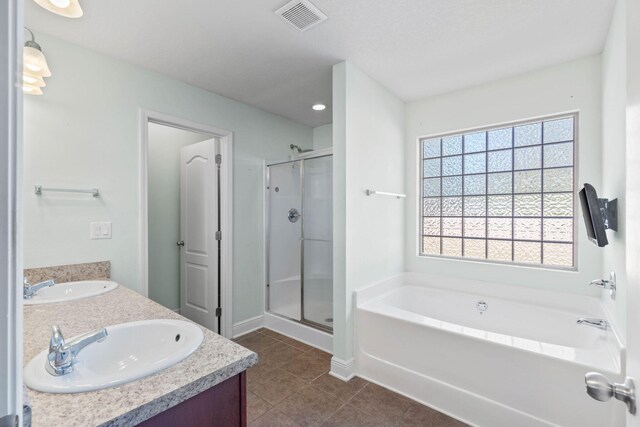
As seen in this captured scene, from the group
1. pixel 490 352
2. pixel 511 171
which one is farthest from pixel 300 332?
pixel 511 171

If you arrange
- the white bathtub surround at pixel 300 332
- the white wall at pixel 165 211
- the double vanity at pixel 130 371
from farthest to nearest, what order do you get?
the white wall at pixel 165 211 < the white bathtub surround at pixel 300 332 < the double vanity at pixel 130 371

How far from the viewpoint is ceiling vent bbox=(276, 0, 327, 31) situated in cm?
166

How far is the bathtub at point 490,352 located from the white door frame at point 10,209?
204cm

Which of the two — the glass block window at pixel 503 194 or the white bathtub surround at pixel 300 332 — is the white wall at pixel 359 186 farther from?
the glass block window at pixel 503 194

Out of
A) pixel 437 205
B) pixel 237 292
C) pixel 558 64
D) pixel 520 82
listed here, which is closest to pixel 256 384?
pixel 237 292

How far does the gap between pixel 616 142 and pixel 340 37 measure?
5.81 feet

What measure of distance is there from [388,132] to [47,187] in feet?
8.79

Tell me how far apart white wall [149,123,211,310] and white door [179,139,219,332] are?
0.38 feet

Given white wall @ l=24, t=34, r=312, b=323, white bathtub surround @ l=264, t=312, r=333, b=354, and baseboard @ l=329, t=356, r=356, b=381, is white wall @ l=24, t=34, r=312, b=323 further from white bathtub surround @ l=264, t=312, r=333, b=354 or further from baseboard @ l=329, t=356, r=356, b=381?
baseboard @ l=329, t=356, r=356, b=381

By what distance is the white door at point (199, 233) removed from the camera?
3006 mm

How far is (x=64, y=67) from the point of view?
1961 mm

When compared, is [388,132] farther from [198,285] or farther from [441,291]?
[198,285]

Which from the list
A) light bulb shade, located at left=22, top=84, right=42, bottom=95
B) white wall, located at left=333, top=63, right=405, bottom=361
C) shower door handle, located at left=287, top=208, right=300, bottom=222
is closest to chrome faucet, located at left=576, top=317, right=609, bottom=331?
white wall, located at left=333, top=63, right=405, bottom=361

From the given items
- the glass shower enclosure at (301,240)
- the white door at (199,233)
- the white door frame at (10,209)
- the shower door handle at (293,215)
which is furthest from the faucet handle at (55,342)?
the shower door handle at (293,215)
